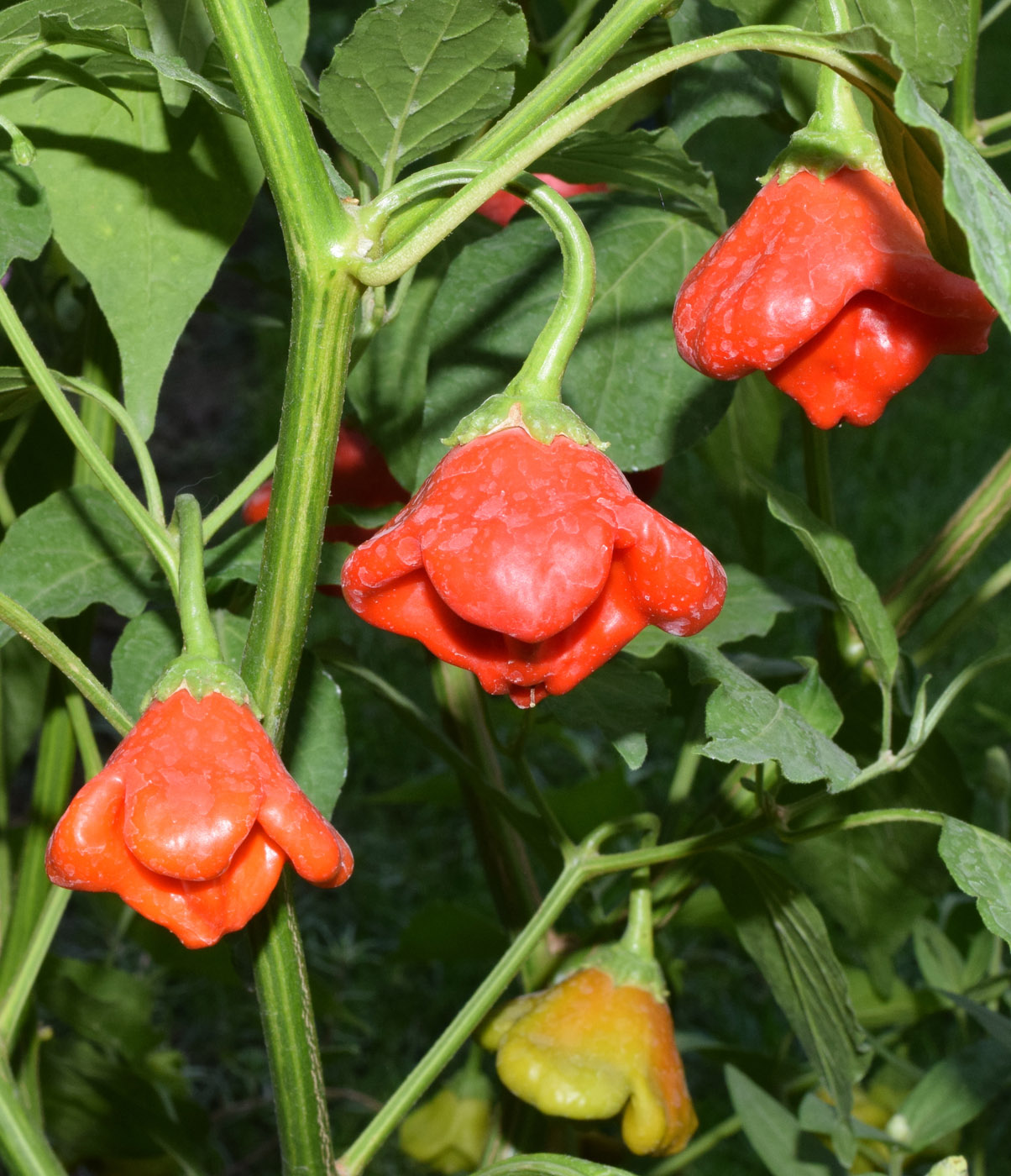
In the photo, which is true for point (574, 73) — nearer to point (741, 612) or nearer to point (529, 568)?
point (529, 568)

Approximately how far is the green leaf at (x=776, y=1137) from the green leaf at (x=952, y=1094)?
57 millimetres

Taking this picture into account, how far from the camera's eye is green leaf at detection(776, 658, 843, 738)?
1.47 ft

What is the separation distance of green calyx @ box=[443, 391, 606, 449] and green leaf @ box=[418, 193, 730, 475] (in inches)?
5.3

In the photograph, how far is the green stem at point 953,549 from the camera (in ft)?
1.78

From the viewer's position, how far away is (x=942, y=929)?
0.87m

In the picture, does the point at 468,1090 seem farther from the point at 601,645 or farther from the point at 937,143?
the point at 937,143

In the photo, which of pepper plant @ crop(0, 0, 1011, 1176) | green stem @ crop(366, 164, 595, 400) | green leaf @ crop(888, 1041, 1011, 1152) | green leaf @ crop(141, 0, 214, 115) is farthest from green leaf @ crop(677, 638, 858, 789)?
green leaf @ crop(888, 1041, 1011, 1152)

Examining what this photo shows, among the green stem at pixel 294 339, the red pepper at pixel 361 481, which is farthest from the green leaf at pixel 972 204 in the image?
the red pepper at pixel 361 481

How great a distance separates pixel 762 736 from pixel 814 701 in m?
0.10

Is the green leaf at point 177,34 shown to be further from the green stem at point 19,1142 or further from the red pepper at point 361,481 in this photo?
the green stem at point 19,1142

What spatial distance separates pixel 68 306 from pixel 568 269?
49 cm

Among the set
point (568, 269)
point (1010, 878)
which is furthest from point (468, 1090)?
point (568, 269)

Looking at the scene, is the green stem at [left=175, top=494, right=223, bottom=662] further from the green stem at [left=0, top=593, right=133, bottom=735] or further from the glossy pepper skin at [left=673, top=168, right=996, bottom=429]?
the glossy pepper skin at [left=673, top=168, right=996, bottom=429]

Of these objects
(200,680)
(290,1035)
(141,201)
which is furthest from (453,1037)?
(141,201)
